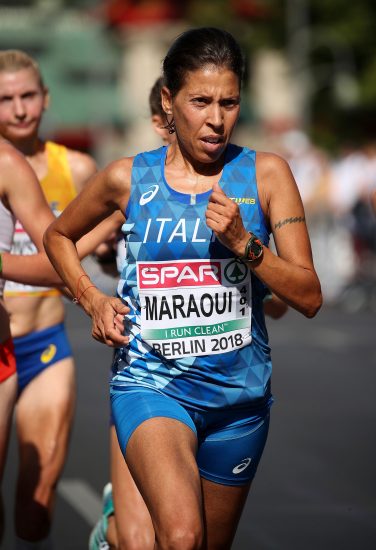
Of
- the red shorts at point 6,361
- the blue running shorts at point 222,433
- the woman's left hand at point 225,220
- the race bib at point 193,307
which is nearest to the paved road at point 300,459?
the red shorts at point 6,361

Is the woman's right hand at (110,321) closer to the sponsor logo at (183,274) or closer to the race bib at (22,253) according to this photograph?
the sponsor logo at (183,274)

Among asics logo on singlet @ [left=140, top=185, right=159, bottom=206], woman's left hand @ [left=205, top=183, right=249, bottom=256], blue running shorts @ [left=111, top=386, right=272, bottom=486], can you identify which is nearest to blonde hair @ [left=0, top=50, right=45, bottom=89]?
asics logo on singlet @ [left=140, top=185, right=159, bottom=206]

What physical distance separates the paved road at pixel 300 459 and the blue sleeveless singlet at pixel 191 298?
246cm

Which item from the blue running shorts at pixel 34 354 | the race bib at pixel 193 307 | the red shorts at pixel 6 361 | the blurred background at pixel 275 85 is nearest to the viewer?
the race bib at pixel 193 307

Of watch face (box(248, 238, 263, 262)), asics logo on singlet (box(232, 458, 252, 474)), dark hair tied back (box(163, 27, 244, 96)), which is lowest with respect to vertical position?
asics logo on singlet (box(232, 458, 252, 474))

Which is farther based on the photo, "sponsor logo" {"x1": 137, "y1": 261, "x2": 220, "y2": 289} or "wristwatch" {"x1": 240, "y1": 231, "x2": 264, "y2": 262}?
"sponsor logo" {"x1": 137, "y1": 261, "x2": 220, "y2": 289}

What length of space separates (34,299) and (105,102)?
6292 centimetres

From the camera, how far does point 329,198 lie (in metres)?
21.0

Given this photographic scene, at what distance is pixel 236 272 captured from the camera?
4773 mm

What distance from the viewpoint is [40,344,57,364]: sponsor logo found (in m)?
6.58

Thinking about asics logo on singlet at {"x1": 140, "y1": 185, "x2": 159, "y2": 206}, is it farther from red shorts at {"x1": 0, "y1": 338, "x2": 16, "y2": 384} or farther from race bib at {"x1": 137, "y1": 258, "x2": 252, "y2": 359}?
red shorts at {"x1": 0, "y1": 338, "x2": 16, "y2": 384}

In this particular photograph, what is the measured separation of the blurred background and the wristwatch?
14841 millimetres

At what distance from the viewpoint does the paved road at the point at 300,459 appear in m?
7.36

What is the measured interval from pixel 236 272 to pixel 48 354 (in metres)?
2.04
